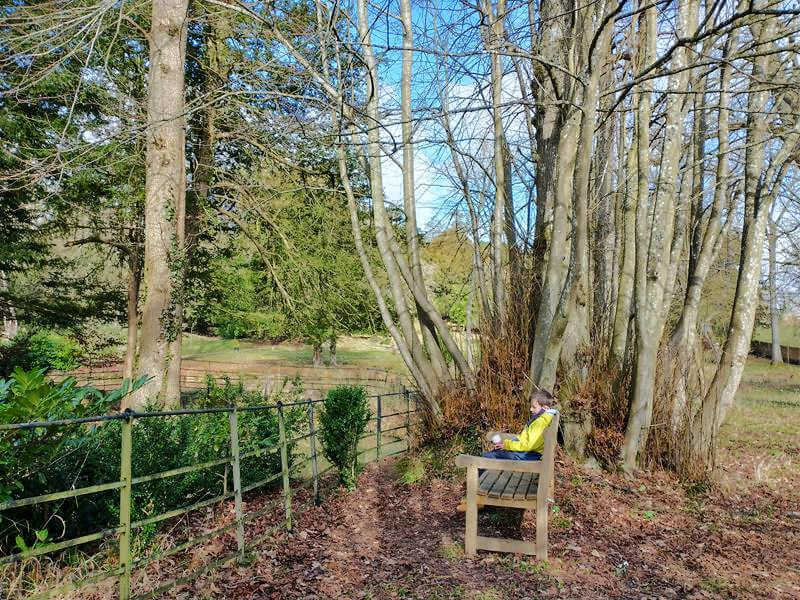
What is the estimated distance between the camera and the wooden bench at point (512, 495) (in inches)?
196

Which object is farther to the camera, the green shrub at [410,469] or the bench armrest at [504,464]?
the green shrub at [410,469]

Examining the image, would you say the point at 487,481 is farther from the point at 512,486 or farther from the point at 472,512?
the point at 472,512

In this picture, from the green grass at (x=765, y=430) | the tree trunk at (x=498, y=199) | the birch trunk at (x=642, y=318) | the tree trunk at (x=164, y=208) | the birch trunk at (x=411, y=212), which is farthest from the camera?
the tree trunk at (x=164, y=208)

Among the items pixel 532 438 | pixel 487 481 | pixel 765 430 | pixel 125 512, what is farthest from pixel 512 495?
pixel 765 430

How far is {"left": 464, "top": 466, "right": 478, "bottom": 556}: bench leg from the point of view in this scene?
5129 millimetres

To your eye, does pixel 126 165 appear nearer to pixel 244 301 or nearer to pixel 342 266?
pixel 244 301

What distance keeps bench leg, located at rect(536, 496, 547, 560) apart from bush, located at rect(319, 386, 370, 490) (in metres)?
3.81

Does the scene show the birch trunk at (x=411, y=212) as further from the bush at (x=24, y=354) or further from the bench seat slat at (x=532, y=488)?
the bush at (x=24, y=354)

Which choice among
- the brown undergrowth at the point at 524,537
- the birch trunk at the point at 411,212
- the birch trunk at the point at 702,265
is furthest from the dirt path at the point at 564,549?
the birch trunk at the point at 411,212

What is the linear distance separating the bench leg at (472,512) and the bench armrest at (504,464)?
0.06 m

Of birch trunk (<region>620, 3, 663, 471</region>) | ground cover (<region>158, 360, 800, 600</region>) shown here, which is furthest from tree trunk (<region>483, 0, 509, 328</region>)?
ground cover (<region>158, 360, 800, 600</region>)

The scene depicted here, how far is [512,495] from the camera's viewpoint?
502 centimetres

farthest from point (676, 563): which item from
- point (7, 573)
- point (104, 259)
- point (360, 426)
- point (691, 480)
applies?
point (104, 259)

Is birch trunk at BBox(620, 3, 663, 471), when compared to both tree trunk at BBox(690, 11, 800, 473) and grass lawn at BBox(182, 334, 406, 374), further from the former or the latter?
grass lawn at BBox(182, 334, 406, 374)
